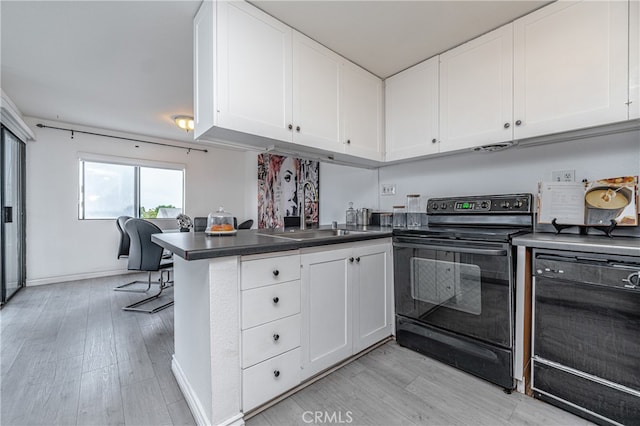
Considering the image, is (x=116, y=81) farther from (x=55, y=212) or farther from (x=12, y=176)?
(x=55, y=212)

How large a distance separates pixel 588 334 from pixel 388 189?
5.80 feet

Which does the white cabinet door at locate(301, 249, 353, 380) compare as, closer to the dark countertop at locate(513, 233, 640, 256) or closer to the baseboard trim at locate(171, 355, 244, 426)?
the baseboard trim at locate(171, 355, 244, 426)

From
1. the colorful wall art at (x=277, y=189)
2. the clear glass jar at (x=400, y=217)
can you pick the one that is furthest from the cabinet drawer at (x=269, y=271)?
the colorful wall art at (x=277, y=189)

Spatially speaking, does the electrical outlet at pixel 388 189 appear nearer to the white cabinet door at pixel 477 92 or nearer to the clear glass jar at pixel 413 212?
the clear glass jar at pixel 413 212

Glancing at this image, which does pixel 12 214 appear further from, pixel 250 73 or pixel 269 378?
pixel 269 378

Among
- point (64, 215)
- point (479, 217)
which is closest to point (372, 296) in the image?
point (479, 217)

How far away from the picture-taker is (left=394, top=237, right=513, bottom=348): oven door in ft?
4.93

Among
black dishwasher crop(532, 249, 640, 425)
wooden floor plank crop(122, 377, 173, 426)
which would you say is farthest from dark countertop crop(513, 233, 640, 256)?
wooden floor plank crop(122, 377, 173, 426)

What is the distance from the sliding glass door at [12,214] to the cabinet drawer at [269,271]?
3.56 meters

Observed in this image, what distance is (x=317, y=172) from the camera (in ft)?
11.3

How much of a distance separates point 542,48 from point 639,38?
41cm

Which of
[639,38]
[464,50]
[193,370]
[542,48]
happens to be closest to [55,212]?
[193,370]

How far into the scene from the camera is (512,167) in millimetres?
1984

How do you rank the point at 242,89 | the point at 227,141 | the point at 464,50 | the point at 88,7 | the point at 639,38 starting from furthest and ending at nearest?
the point at 464,50, the point at 227,141, the point at 88,7, the point at 242,89, the point at 639,38
